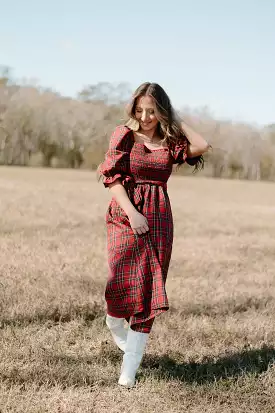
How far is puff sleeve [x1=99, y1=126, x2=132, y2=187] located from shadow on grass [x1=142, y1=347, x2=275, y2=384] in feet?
4.63

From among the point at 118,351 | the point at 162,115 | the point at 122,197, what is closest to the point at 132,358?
the point at 118,351

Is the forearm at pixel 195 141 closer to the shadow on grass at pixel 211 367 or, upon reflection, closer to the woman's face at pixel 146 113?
the woman's face at pixel 146 113

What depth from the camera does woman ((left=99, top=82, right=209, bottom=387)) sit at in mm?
4137

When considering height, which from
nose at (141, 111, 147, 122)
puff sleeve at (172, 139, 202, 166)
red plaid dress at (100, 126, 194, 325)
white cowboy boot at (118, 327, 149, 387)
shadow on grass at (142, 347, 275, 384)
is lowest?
shadow on grass at (142, 347, 275, 384)

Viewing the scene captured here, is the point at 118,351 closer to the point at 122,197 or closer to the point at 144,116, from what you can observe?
the point at 122,197

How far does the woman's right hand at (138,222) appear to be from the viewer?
13.2 feet

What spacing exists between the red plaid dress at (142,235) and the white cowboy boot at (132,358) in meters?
0.11

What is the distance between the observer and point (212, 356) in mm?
5082

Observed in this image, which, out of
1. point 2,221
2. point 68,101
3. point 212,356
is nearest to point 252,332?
point 212,356

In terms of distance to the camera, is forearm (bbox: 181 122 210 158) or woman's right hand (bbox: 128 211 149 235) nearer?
woman's right hand (bbox: 128 211 149 235)

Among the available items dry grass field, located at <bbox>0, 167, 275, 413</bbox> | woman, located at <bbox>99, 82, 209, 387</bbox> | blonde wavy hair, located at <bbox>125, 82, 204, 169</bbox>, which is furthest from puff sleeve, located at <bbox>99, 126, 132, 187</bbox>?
dry grass field, located at <bbox>0, 167, 275, 413</bbox>

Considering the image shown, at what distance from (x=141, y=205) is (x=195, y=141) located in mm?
562

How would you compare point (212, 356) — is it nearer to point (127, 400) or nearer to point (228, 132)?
point (127, 400)

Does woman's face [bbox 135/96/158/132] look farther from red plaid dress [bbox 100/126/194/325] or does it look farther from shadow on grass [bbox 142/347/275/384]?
shadow on grass [bbox 142/347/275/384]
